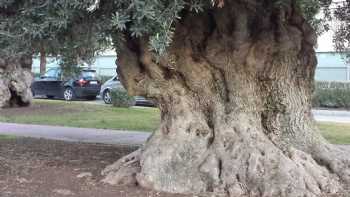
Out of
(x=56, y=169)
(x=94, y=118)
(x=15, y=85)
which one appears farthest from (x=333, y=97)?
(x=56, y=169)

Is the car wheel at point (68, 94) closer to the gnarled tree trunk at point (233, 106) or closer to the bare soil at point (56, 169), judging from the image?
the bare soil at point (56, 169)

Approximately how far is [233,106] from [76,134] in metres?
6.75

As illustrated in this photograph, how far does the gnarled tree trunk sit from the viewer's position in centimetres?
736

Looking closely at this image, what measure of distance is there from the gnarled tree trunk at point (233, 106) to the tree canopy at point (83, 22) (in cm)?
156

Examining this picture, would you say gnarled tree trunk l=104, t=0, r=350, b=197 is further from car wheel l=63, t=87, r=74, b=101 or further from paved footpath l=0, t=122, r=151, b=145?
car wheel l=63, t=87, r=74, b=101

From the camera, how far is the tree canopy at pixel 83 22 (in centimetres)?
473

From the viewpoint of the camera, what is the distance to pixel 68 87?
98.8 ft

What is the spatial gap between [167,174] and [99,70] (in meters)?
31.8

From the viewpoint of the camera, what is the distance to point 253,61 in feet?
25.4

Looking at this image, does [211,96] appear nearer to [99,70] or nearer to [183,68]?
[183,68]

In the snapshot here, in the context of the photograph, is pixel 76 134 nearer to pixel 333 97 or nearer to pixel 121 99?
pixel 121 99

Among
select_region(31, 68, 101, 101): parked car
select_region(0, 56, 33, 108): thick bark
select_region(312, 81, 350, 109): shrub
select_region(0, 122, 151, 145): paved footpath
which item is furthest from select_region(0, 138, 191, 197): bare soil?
select_region(31, 68, 101, 101): parked car

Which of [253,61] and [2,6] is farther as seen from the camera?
[253,61]

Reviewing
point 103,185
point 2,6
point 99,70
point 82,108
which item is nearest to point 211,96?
point 103,185
